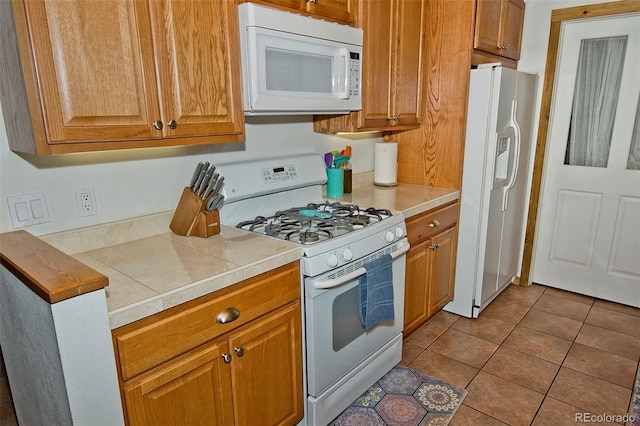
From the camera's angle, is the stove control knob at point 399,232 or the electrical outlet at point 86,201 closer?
A: the electrical outlet at point 86,201

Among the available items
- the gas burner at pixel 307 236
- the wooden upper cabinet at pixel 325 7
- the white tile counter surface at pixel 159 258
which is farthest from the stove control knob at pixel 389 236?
the wooden upper cabinet at pixel 325 7

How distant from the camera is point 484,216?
106 inches

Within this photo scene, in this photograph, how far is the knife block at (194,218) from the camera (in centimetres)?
170

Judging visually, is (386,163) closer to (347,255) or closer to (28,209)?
(347,255)

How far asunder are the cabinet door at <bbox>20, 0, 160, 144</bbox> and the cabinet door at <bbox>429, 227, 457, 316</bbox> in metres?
1.83

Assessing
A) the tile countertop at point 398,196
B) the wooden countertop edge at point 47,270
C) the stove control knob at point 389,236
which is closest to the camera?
the wooden countertop edge at point 47,270

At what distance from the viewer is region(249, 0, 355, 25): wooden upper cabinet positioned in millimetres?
1766

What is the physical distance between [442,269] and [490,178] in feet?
2.17

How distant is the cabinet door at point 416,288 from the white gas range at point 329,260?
20 cm

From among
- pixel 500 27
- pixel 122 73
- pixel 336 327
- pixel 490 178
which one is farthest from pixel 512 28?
pixel 122 73

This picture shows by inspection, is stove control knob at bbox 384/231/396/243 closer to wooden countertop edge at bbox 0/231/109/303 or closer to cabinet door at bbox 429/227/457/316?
cabinet door at bbox 429/227/457/316

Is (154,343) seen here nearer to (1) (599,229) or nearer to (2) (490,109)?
(2) (490,109)

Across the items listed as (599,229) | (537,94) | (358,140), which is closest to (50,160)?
(358,140)

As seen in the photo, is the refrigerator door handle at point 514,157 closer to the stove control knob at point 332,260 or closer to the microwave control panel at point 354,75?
the microwave control panel at point 354,75
